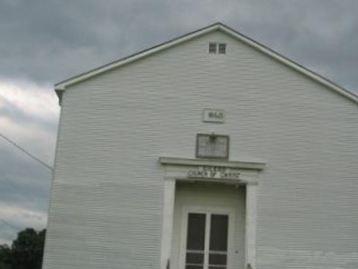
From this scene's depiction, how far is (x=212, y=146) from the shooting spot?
1767 centimetres

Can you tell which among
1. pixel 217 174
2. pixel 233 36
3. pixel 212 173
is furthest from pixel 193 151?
pixel 233 36

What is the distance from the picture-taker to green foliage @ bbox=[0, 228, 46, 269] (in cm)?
3969

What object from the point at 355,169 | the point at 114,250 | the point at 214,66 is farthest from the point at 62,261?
the point at 355,169

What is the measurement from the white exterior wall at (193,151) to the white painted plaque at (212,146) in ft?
0.65

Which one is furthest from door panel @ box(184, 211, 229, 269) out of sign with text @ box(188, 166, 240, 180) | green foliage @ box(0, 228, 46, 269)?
green foliage @ box(0, 228, 46, 269)

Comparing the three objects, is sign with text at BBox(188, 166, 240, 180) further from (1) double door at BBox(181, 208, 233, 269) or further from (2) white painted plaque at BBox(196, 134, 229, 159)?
(1) double door at BBox(181, 208, 233, 269)

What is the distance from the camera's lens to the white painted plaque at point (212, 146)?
1759 centimetres

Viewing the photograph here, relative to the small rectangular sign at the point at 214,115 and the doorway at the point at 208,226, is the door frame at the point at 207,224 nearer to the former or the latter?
the doorway at the point at 208,226

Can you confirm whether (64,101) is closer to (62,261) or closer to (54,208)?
(54,208)

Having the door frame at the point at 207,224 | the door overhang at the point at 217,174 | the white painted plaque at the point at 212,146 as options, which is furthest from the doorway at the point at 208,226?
the white painted plaque at the point at 212,146

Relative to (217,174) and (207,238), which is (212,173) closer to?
(217,174)

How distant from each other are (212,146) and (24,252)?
85.0 ft

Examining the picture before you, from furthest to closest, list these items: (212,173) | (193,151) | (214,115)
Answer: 1. (214,115)
2. (193,151)
3. (212,173)

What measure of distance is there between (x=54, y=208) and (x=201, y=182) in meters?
4.16
